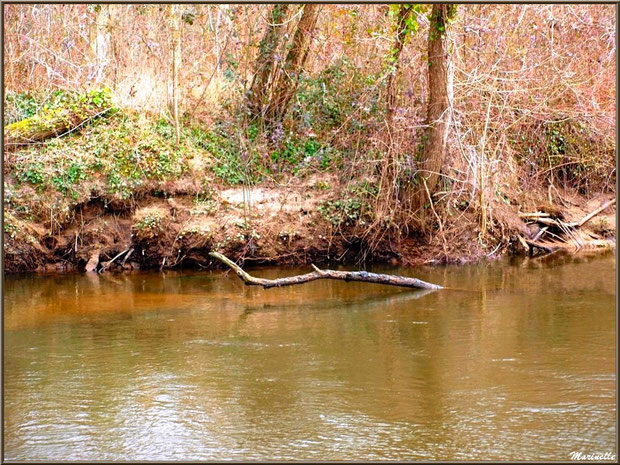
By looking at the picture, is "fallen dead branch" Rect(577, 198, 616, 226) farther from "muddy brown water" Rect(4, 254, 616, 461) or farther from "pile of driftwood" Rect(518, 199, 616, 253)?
"muddy brown water" Rect(4, 254, 616, 461)

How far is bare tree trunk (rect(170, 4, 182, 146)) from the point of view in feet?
53.5

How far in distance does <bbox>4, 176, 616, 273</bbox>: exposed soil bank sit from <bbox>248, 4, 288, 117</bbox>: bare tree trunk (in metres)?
2.76

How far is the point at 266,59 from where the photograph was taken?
17531 mm

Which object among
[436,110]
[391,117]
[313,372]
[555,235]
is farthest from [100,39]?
[313,372]

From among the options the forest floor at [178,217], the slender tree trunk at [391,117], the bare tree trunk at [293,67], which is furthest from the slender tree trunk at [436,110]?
the bare tree trunk at [293,67]

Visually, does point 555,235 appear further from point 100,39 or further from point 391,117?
point 100,39

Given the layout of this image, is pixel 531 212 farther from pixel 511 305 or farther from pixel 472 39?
pixel 511 305

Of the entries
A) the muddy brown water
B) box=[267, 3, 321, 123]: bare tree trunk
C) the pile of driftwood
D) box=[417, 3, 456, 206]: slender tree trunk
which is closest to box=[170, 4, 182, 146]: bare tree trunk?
box=[267, 3, 321, 123]: bare tree trunk

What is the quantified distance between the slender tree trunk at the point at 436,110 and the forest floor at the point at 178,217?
642mm

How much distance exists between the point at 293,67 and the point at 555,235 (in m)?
6.60

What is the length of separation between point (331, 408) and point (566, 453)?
213 centimetres

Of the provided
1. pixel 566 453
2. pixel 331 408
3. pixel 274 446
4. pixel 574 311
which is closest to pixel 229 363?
pixel 331 408

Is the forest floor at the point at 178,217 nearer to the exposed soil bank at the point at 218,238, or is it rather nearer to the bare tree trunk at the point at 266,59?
the exposed soil bank at the point at 218,238

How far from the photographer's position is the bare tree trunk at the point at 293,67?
1734 centimetres
